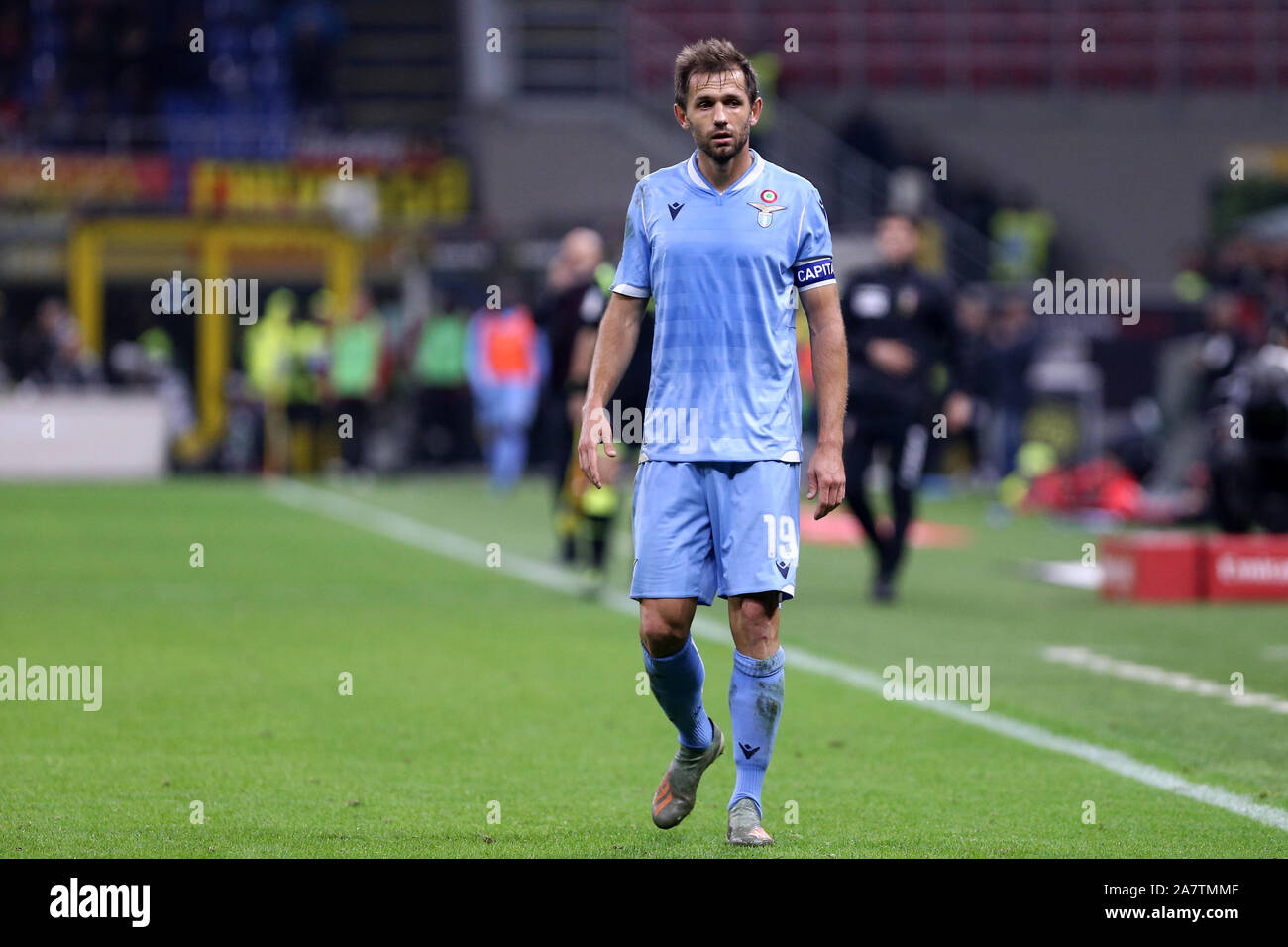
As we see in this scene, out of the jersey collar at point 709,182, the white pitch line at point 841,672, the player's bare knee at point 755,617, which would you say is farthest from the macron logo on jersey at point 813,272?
the white pitch line at point 841,672

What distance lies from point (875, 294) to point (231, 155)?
20.9 meters

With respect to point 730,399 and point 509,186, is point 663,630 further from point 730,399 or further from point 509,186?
point 509,186

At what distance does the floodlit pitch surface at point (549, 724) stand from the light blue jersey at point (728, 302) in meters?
1.12

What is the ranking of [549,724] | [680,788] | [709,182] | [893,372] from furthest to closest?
[893,372] → [549,724] → [680,788] → [709,182]

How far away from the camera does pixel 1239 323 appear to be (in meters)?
18.9

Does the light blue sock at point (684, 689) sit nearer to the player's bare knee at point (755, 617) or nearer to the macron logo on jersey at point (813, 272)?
the player's bare knee at point (755, 617)

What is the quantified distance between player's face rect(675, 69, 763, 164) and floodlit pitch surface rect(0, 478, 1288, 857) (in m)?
1.90

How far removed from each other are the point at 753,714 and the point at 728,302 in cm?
114

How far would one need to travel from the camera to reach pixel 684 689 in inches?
247

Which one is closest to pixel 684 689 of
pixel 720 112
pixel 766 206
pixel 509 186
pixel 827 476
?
pixel 827 476

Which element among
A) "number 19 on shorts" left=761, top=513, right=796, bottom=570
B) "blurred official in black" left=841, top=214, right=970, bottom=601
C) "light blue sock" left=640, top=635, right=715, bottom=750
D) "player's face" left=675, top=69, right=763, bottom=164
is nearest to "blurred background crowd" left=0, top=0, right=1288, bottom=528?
"blurred official in black" left=841, top=214, right=970, bottom=601

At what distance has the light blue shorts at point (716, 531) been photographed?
236 inches
